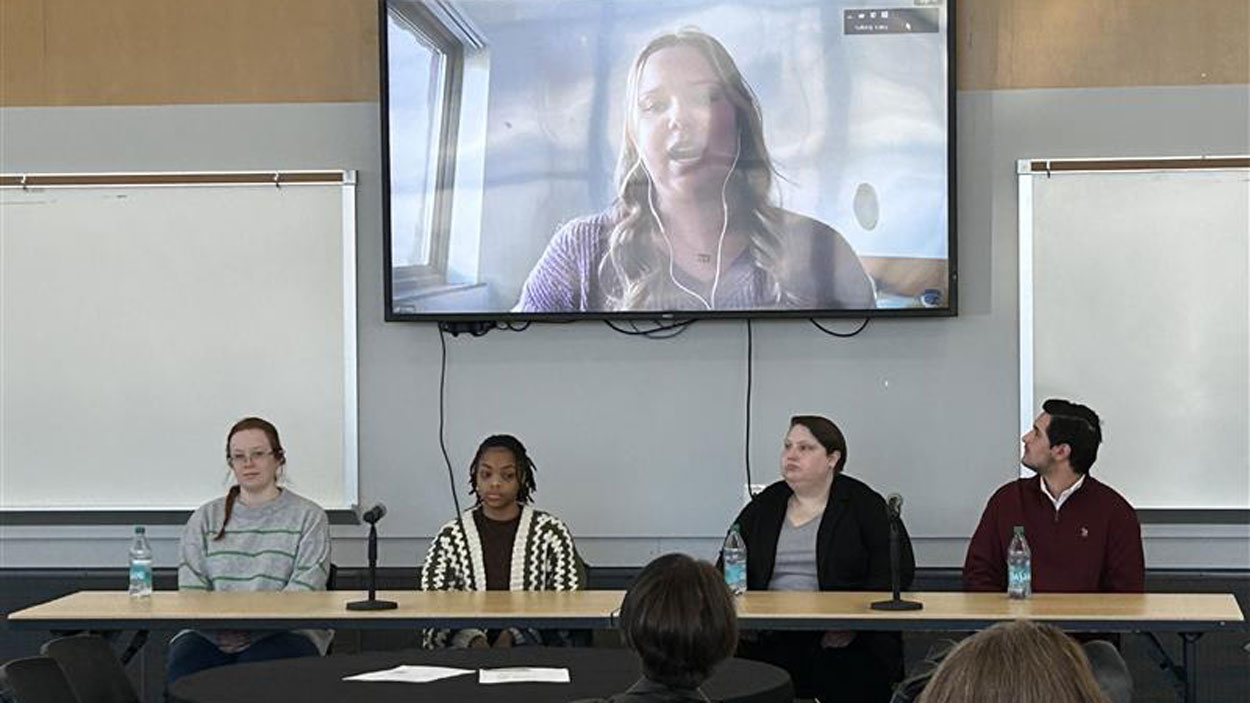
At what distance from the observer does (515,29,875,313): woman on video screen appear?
6.09 metres

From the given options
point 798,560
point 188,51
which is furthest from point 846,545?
point 188,51

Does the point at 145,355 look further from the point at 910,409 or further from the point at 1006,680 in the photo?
the point at 1006,680

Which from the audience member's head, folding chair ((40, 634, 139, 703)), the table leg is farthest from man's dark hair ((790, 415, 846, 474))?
the audience member's head

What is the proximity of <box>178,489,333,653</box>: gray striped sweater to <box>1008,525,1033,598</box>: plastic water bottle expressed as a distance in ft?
6.80

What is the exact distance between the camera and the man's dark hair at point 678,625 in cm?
324

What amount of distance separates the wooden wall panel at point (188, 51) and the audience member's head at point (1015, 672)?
4.77m

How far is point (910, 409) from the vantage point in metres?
6.15

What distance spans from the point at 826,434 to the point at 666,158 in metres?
1.12

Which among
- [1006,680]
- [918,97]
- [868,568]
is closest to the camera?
[1006,680]

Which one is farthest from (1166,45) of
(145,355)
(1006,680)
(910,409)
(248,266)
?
(1006,680)

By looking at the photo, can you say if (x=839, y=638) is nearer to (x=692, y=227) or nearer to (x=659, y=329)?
(x=659, y=329)

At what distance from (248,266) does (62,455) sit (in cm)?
92

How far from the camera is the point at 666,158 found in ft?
20.1

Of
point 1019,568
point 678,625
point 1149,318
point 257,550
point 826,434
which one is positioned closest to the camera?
point 678,625
